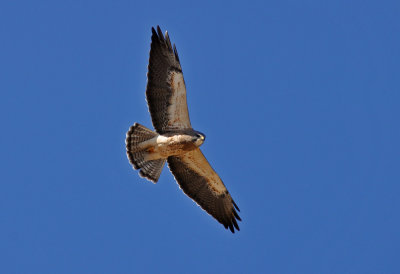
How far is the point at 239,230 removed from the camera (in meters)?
16.4

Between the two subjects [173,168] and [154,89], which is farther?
[173,168]

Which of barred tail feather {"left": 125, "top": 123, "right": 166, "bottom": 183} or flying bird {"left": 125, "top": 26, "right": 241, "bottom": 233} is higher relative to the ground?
flying bird {"left": 125, "top": 26, "right": 241, "bottom": 233}

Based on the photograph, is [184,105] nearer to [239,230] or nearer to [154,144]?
[154,144]

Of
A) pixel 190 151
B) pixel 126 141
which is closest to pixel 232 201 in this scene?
pixel 190 151

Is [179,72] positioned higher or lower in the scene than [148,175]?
higher

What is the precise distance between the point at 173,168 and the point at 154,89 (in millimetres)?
2095

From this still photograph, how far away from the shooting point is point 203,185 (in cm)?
1608

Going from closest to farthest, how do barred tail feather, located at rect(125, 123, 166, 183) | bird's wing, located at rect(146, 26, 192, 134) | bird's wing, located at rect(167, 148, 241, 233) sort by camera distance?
bird's wing, located at rect(146, 26, 192, 134), barred tail feather, located at rect(125, 123, 166, 183), bird's wing, located at rect(167, 148, 241, 233)

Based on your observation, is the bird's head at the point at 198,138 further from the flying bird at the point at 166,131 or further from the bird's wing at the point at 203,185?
the bird's wing at the point at 203,185

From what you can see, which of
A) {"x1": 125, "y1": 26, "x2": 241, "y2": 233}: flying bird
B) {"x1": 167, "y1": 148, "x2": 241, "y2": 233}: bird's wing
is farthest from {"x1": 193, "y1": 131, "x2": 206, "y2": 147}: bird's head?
{"x1": 167, "y1": 148, "x2": 241, "y2": 233}: bird's wing

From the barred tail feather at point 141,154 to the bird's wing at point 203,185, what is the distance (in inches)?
20.8

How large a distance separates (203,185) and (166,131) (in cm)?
174

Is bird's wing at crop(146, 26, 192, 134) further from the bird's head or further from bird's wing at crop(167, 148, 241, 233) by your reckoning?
bird's wing at crop(167, 148, 241, 233)

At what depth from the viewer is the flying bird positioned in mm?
14758
